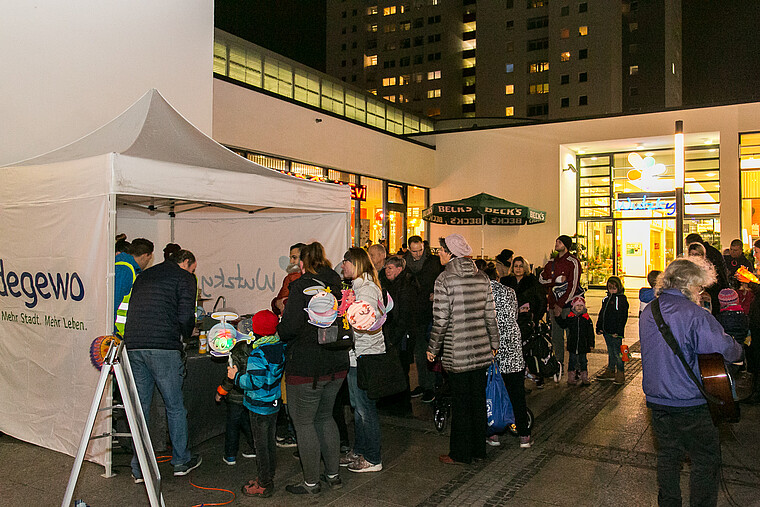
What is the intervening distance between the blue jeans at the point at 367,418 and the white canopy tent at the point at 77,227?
204 centimetres

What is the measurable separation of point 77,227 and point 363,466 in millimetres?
3164

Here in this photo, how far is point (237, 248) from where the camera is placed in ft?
30.1

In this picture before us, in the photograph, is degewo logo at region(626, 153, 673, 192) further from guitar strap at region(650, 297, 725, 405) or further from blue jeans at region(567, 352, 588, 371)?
guitar strap at region(650, 297, 725, 405)

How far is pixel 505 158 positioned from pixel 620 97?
194 ft

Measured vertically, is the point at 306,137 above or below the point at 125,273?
above

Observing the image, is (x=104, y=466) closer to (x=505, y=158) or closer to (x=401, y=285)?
(x=401, y=285)

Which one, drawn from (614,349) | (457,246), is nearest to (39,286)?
(457,246)

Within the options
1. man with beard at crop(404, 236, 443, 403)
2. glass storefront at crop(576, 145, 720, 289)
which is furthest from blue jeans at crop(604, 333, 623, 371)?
glass storefront at crop(576, 145, 720, 289)

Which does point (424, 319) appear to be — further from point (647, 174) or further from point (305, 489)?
point (647, 174)

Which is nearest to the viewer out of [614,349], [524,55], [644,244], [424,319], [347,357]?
[347,357]

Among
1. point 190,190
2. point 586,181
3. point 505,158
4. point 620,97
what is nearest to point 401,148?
point 505,158

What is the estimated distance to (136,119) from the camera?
620 centimetres

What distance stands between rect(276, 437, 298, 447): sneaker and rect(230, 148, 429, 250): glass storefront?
981 centimetres

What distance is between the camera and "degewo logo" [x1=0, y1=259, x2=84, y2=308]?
5152mm
